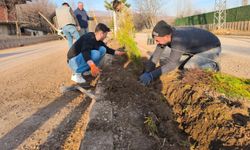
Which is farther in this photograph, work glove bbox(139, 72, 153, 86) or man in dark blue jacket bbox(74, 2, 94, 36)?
man in dark blue jacket bbox(74, 2, 94, 36)

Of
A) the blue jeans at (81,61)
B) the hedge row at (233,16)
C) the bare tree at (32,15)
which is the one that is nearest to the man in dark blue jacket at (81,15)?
the blue jeans at (81,61)

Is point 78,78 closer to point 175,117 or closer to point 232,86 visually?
point 175,117

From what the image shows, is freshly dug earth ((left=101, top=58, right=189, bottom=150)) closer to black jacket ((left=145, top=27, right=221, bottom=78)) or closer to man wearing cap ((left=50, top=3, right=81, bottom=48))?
black jacket ((left=145, top=27, right=221, bottom=78))

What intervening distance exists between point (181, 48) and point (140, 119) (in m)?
1.65

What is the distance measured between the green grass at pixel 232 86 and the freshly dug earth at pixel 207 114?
87mm

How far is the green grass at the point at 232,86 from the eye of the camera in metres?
3.36

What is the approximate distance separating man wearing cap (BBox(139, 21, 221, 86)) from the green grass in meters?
0.75

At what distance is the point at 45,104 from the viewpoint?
428 centimetres

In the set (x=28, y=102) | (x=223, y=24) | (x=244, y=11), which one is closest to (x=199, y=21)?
(x=223, y=24)

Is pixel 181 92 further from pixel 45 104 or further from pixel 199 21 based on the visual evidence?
pixel 199 21

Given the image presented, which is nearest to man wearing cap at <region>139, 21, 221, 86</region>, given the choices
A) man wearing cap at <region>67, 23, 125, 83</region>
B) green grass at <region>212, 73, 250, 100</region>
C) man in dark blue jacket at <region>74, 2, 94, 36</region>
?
green grass at <region>212, 73, 250, 100</region>

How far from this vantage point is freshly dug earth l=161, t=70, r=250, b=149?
2.69 metres

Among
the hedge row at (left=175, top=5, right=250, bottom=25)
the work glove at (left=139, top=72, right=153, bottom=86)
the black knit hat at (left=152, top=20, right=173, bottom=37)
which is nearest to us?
the black knit hat at (left=152, top=20, right=173, bottom=37)

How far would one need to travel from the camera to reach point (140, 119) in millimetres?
3260
